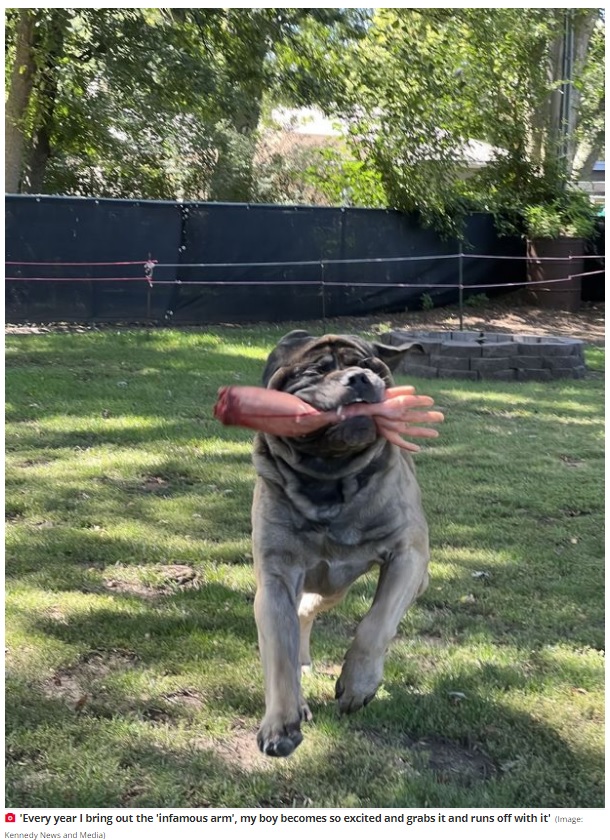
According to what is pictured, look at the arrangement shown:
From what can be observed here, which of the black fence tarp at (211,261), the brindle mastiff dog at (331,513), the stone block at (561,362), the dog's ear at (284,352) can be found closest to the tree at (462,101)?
the black fence tarp at (211,261)

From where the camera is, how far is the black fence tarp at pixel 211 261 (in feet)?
54.9

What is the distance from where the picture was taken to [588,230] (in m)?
24.4

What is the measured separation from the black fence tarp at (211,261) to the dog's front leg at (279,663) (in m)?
13.3

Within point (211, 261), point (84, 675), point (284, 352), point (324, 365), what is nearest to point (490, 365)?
point (211, 261)

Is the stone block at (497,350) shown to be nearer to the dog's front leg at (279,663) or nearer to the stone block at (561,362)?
the stone block at (561,362)

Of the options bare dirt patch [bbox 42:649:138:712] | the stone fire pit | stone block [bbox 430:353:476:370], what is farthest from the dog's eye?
stone block [bbox 430:353:476:370]

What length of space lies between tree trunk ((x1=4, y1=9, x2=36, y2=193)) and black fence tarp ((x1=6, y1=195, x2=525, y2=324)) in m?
2.76

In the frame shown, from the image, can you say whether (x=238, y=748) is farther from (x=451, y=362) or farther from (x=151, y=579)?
(x=451, y=362)

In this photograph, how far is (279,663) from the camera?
391 cm

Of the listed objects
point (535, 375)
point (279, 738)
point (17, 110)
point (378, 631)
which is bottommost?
point (279, 738)

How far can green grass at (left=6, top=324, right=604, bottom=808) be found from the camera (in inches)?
154

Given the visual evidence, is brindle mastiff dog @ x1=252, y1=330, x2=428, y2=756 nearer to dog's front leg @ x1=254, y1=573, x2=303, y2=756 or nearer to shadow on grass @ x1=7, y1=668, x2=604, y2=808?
dog's front leg @ x1=254, y1=573, x2=303, y2=756

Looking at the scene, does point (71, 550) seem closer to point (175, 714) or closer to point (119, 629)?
point (119, 629)

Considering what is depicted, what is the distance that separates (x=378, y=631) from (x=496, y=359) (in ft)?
35.6
